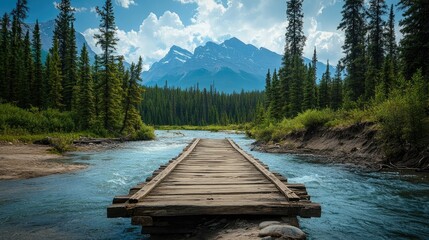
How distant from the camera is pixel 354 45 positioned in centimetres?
3578

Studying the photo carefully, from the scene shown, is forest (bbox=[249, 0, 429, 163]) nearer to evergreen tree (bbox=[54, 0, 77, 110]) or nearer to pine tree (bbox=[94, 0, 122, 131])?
pine tree (bbox=[94, 0, 122, 131])

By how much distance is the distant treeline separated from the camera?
121925mm

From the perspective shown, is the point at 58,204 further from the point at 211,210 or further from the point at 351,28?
the point at 351,28

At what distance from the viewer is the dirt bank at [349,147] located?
50.7 ft

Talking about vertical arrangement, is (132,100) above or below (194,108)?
A: below

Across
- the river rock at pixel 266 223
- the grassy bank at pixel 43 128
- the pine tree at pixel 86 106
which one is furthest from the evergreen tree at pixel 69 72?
the river rock at pixel 266 223

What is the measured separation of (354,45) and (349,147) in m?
20.4

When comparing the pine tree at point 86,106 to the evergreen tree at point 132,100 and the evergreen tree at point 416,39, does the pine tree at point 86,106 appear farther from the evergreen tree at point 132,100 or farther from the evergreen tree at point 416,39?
the evergreen tree at point 416,39

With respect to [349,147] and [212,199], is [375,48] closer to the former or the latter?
[349,147]

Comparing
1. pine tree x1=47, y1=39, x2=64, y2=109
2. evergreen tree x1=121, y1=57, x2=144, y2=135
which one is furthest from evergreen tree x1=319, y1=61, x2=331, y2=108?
pine tree x1=47, y1=39, x2=64, y2=109

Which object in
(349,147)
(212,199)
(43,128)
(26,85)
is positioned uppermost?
(26,85)

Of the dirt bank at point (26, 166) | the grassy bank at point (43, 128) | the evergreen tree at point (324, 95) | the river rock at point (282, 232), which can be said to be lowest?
the dirt bank at point (26, 166)

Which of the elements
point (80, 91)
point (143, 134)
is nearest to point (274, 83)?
point (143, 134)

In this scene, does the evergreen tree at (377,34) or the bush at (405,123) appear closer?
the bush at (405,123)
